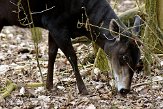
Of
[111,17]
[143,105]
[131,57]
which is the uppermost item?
[111,17]

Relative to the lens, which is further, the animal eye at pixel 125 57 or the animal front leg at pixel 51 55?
the animal front leg at pixel 51 55

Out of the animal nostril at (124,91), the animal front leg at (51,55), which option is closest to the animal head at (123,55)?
the animal nostril at (124,91)

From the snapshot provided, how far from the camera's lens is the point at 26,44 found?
36.6 feet

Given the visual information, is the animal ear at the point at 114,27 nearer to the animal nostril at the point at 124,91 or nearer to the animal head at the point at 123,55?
the animal head at the point at 123,55

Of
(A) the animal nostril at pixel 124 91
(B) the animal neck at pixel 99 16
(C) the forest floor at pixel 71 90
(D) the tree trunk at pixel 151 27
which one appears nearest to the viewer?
(C) the forest floor at pixel 71 90

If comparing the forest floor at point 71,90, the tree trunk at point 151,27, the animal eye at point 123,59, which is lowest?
the forest floor at point 71,90

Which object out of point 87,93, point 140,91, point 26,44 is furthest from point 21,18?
point 26,44

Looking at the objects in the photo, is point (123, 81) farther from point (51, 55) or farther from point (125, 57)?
point (51, 55)

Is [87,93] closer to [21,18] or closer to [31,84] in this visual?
[31,84]

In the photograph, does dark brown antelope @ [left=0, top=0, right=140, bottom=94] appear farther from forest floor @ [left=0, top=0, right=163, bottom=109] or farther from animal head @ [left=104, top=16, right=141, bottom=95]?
forest floor @ [left=0, top=0, right=163, bottom=109]

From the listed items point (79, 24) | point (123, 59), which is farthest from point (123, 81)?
point (79, 24)

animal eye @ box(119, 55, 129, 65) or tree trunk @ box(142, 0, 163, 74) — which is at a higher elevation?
tree trunk @ box(142, 0, 163, 74)

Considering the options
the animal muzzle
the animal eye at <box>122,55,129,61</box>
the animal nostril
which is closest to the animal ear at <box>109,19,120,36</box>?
the animal eye at <box>122,55,129,61</box>

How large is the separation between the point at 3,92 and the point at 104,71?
1648 millimetres
